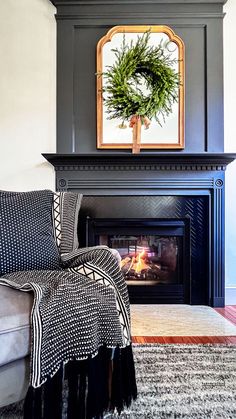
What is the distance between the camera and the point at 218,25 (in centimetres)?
265

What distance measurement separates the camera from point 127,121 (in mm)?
2633

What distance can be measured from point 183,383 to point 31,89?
242cm

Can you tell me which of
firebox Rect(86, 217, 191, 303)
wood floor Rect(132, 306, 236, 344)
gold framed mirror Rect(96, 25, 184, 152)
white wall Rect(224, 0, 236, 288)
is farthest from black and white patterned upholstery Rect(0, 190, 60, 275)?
white wall Rect(224, 0, 236, 288)

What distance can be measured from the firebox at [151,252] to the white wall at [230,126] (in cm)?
36

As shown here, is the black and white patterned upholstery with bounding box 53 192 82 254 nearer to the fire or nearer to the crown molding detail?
the crown molding detail

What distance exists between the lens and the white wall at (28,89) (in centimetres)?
269

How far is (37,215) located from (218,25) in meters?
2.27

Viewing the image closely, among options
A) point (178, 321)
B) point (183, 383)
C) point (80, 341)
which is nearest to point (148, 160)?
point (178, 321)

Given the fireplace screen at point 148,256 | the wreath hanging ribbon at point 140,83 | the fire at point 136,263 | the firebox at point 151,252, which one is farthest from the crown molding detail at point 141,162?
the fire at point 136,263

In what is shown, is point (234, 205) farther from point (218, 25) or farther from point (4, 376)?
point (4, 376)

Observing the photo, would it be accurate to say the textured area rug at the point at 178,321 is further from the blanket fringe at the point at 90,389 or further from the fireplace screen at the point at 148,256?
the blanket fringe at the point at 90,389

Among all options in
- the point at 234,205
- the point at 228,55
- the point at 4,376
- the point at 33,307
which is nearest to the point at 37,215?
the point at 33,307

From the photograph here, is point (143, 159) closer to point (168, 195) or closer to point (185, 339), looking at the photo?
point (168, 195)

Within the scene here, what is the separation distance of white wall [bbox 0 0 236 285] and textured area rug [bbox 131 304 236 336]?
1.30 meters
